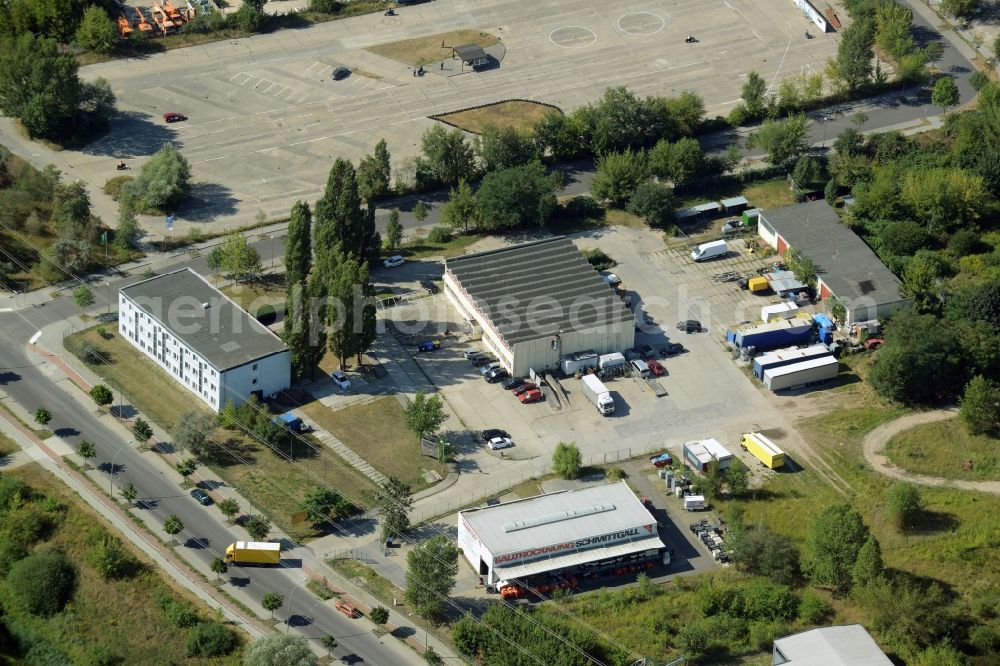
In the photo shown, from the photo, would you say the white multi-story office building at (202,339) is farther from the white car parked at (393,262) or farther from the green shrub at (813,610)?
the green shrub at (813,610)

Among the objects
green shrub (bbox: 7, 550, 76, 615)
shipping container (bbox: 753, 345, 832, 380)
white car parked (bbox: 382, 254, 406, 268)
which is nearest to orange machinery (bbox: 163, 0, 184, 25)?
white car parked (bbox: 382, 254, 406, 268)

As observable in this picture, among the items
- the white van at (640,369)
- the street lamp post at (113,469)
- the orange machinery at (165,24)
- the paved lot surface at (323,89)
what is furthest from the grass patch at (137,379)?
the orange machinery at (165,24)

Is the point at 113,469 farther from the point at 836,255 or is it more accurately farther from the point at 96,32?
the point at 96,32

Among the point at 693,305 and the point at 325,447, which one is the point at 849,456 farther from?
the point at 325,447

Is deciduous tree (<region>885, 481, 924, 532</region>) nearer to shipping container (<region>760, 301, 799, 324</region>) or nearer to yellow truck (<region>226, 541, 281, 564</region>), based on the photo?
shipping container (<region>760, 301, 799, 324</region>)

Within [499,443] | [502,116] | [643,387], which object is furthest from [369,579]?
[502,116]

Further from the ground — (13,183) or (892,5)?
(892,5)

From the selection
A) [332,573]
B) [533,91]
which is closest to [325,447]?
[332,573]
